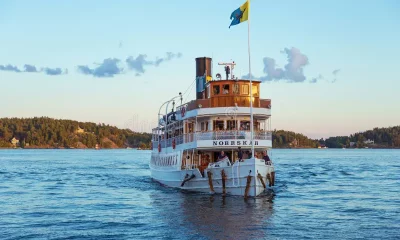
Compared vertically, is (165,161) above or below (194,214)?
above

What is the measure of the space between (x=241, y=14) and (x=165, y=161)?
18.5m

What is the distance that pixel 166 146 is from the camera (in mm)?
50281

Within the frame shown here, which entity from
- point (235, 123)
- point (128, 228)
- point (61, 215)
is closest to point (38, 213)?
point (61, 215)

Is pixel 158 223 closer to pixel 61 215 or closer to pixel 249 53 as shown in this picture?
pixel 61 215

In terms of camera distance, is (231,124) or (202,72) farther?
(202,72)

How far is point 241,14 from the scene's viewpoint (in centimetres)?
3575

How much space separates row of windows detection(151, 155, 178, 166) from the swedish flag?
13.5 meters

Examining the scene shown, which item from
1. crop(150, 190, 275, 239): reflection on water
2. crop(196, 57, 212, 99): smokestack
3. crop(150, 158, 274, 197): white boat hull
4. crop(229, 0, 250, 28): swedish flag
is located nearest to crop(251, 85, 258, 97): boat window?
crop(150, 158, 274, 197): white boat hull

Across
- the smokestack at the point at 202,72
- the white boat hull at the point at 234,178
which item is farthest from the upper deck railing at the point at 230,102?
the smokestack at the point at 202,72

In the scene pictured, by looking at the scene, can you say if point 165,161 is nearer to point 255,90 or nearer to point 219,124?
point 219,124

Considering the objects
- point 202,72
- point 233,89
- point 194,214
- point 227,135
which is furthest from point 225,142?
point 202,72

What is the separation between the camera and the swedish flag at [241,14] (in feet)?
116

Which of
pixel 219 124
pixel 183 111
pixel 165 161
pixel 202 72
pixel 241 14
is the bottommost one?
pixel 165 161

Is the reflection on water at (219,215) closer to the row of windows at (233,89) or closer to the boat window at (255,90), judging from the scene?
the boat window at (255,90)
